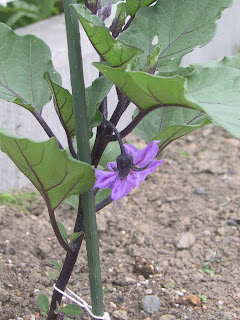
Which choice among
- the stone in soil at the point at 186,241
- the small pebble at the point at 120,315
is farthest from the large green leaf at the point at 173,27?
the stone in soil at the point at 186,241

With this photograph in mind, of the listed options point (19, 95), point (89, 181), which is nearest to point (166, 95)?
point (89, 181)

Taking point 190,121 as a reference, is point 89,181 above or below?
below

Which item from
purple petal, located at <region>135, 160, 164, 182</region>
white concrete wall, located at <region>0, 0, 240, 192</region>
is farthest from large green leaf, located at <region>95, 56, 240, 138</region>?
white concrete wall, located at <region>0, 0, 240, 192</region>

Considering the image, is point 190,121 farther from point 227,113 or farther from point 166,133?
point 227,113

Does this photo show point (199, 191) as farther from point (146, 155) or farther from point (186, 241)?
point (146, 155)

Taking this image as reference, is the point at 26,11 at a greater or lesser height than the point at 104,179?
greater

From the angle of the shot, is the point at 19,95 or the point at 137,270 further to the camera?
the point at 137,270

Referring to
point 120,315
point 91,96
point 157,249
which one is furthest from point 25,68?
point 157,249
